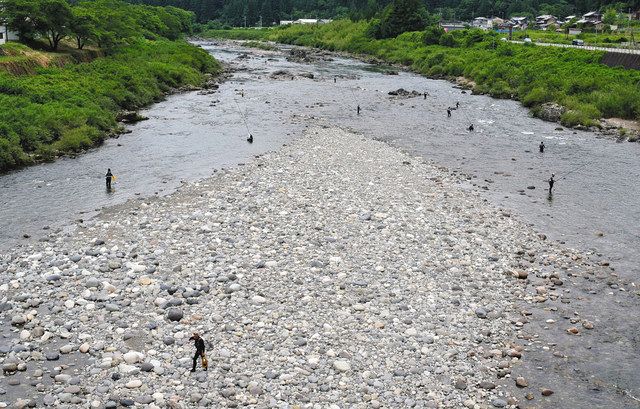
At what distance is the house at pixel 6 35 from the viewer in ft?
162

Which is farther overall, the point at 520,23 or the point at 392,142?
the point at 520,23

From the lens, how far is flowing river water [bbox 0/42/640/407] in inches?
880

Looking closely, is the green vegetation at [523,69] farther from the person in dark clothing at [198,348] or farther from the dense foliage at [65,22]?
the dense foliage at [65,22]

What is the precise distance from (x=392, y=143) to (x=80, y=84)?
83.9 feet

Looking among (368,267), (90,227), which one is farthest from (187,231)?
(368,267)

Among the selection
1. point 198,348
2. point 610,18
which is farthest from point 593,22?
point 198,348

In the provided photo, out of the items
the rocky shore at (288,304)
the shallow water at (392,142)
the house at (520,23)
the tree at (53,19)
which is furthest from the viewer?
the house at (520,23)

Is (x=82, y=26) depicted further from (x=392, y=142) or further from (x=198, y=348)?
(x=198, y=348)

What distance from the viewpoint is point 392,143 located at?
36.6 m

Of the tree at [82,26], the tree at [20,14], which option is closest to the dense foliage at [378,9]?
the tree at [82,26]

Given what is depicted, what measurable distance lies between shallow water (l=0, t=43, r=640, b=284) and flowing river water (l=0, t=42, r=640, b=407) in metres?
0.07

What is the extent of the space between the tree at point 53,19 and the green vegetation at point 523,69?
144ft

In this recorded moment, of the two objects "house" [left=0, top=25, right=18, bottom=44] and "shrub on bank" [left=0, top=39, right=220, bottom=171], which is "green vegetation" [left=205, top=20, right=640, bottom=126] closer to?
"shrub on bank" [left=0, top=39, right=220, bottom=171]

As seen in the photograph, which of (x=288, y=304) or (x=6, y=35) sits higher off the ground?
(x=6, y=35)
